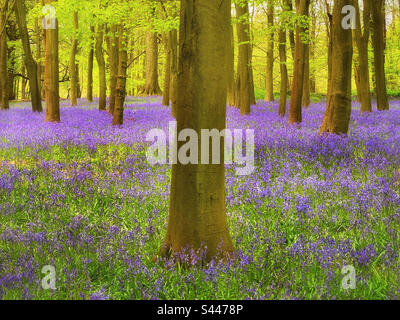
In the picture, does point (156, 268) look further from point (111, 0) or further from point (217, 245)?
point (111, 0)

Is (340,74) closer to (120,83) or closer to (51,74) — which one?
(120,83)

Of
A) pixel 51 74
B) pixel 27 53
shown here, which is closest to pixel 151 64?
pixel 27 53

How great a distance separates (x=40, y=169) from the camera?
7.29 metres

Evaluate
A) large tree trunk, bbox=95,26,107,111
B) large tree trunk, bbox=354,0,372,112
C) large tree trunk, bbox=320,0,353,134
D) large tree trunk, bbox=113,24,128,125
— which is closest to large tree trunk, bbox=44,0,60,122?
large tree trunk, bbox=113,24,128,125

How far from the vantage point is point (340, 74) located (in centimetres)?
988

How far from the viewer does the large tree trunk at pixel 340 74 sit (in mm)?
9844

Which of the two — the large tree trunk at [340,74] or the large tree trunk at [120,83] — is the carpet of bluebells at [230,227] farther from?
the large tree trunk at [120,83]

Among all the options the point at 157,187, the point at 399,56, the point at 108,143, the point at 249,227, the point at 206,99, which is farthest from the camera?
the point at 399,56

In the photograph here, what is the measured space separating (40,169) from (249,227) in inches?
175

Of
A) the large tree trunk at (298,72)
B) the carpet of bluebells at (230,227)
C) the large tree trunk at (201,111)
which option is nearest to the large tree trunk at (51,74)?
the carpet of bluebells at (230,227)

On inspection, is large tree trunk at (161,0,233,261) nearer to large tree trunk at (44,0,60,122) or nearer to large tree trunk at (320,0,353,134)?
large tree trunk at (320,0,353,134)

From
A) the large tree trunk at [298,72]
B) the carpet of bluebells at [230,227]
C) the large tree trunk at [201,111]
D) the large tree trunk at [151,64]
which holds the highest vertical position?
the large tree trunk at [151,64]

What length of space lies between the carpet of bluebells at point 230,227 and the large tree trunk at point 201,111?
294 mm
